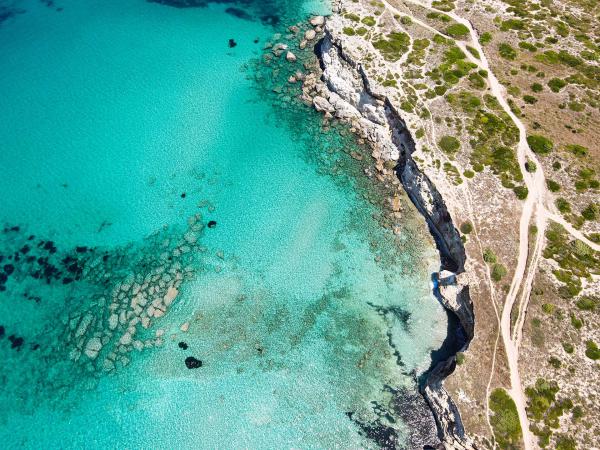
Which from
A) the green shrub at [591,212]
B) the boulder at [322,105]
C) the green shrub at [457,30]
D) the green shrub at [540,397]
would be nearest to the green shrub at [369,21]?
the green shrub at [457,30]

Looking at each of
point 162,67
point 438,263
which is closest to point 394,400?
point 438,263

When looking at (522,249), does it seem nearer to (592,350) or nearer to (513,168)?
(513,168)

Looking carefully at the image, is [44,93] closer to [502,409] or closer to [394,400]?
[394,400]

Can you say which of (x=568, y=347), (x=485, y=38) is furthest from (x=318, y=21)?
(x=568, y=347)

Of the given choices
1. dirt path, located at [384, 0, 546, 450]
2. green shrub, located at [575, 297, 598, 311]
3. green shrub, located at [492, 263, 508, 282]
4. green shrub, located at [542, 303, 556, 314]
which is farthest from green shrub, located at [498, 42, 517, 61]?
green shrub, located at [542, 303, 556, 314]

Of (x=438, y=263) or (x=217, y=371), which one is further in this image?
(x=438, y=263)

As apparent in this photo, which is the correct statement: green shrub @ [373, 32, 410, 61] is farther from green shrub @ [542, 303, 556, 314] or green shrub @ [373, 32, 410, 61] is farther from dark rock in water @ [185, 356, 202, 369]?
dark rock in water @ [185, 356, 202, 369]
